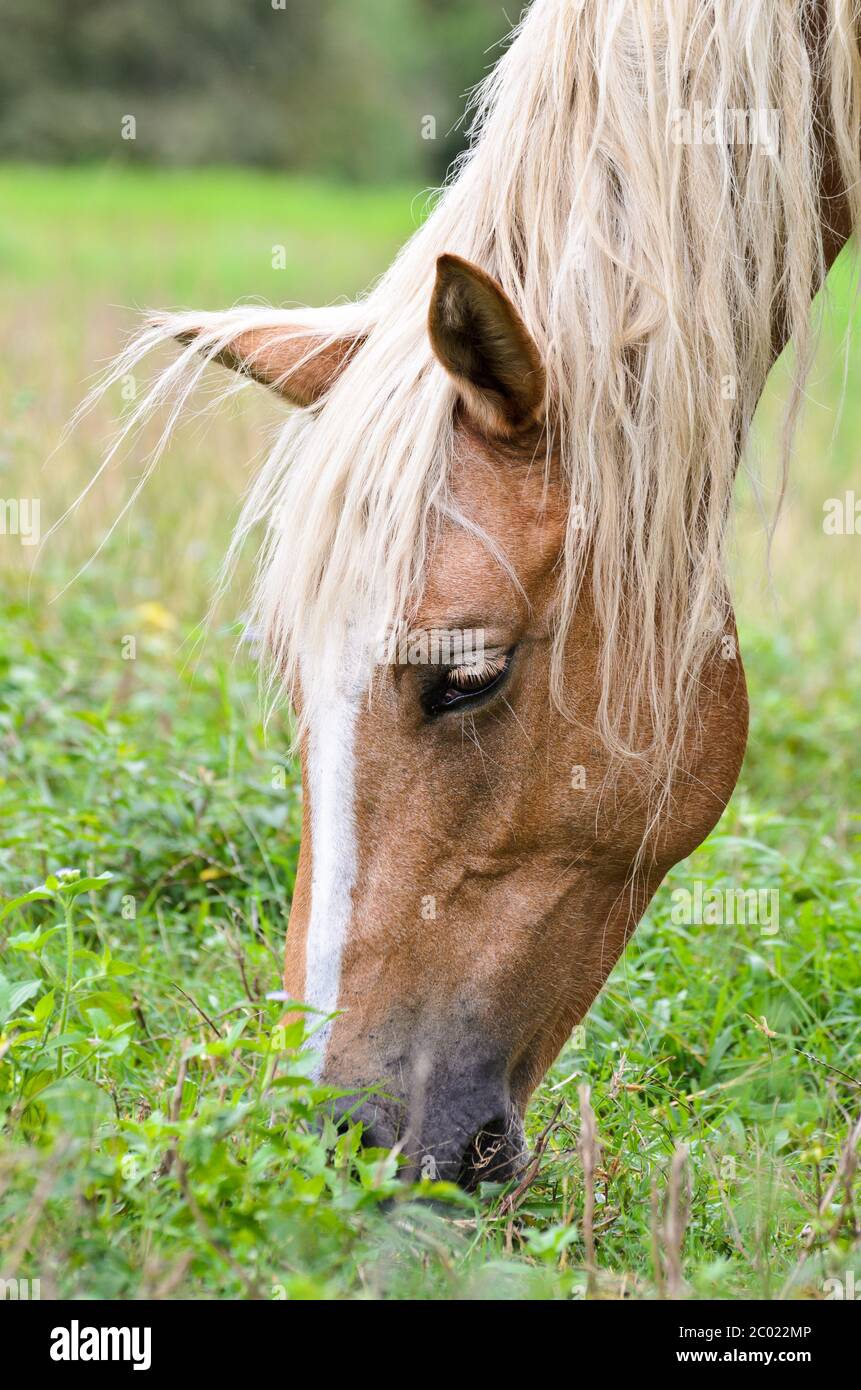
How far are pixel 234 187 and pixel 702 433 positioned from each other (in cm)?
1833

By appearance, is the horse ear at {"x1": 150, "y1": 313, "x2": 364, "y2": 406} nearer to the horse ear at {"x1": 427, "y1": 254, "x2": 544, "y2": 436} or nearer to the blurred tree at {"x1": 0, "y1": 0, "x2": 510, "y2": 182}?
the horse ear at {"x1": 427, "y1": 254, "x2": 544, "y2": 436}

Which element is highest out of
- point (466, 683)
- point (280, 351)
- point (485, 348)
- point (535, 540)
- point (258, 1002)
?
point (280, 351)

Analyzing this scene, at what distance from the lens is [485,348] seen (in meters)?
2.20

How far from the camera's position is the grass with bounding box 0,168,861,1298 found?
192 centimetres

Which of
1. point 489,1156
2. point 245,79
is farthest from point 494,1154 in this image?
point 245,79

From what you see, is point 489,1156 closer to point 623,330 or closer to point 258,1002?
point 258,1002

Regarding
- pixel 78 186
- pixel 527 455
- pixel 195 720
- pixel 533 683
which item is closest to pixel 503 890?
pixel 533 683

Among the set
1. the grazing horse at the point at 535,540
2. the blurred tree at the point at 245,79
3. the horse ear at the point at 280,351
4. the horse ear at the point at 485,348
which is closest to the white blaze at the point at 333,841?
the grazing horse at the point at 535,540

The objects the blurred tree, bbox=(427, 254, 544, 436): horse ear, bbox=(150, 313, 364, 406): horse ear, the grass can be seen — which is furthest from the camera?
the blurred tree

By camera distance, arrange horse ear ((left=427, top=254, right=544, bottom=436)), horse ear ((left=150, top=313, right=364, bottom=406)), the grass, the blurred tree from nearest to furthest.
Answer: the grass < horse ear ((left=427, top=254, right=544, bottom=436)) < horse ear ((left=150, top=313, right=364, bottom=406)) < the blurred tree

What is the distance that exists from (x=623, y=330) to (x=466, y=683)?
26.2 inches

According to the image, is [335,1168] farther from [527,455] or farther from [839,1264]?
[527,455]

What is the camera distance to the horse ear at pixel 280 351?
253cm

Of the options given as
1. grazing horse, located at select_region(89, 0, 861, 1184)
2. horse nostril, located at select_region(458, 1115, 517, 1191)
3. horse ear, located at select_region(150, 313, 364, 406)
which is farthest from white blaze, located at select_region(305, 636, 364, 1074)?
horse ear, located at select_region(150, 313, 364, 406)
